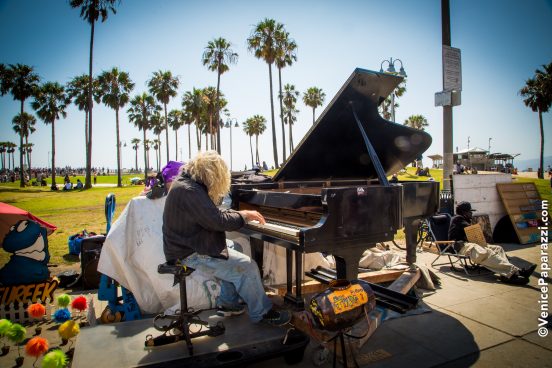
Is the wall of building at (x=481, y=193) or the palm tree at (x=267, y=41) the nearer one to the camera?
the wall of building at (x=481, y=193)

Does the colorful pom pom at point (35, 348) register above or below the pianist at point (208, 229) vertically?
below

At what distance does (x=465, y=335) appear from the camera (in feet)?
11.7

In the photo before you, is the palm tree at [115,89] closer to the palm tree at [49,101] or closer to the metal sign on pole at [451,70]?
the palm tree at [49,101]

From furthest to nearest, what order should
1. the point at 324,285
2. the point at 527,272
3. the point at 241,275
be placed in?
the point at 527,272 → the point at 324,285 → the point at 241,275

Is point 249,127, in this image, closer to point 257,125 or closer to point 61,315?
point 257,125

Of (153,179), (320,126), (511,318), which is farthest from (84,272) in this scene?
(511,318)

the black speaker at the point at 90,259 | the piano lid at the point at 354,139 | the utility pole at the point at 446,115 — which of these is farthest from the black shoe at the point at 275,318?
the utility pole at the point at 446,115

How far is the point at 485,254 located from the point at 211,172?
478 cm

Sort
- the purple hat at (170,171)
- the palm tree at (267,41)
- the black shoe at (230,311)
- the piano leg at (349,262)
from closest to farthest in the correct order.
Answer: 1. the piano leg at (349,262)
2. the black shoe at (230,311)
3. the purple hat at (170,171)
4. the palm tree at (267,41)

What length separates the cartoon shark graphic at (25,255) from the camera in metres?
4.16

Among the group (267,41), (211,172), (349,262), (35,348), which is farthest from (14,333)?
(267,41)

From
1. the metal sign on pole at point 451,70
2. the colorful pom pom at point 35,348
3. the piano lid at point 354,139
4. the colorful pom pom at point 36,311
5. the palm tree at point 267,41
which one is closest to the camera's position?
the colorful pom pom at point 35,348

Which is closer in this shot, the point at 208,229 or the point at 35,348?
the point at 35,348

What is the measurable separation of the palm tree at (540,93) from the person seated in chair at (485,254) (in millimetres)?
33073
